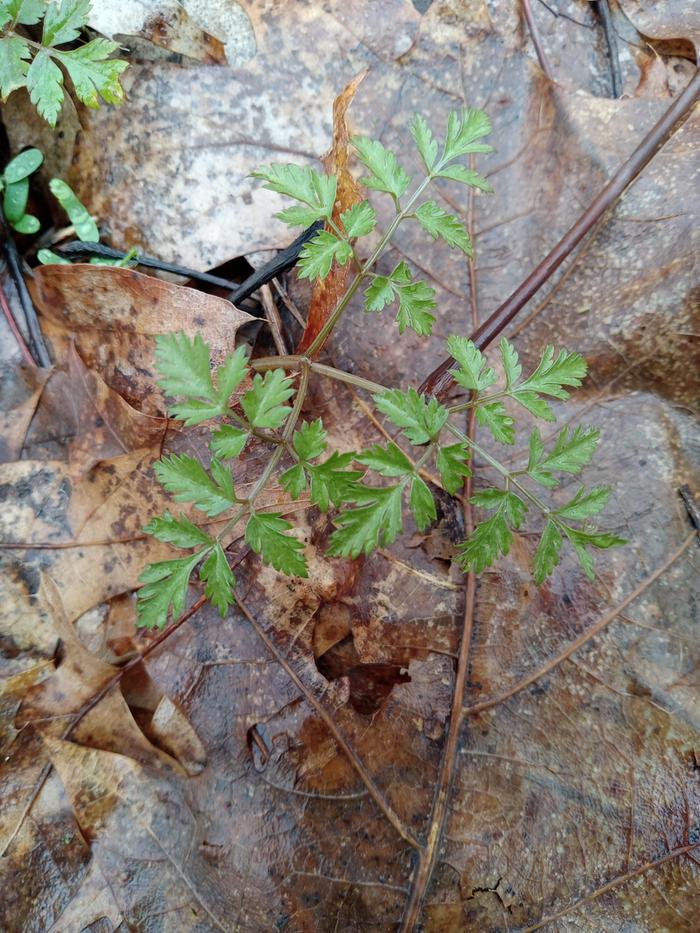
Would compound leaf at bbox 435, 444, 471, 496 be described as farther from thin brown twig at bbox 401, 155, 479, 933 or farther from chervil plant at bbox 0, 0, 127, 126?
chervil plant at bbox 0, 0, 127, 126

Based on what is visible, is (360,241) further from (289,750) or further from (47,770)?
(47,770)

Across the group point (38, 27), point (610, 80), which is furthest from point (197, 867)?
point (610, 80)

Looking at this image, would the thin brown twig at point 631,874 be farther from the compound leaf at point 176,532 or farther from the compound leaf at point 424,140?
the compound leaf at point 424,140

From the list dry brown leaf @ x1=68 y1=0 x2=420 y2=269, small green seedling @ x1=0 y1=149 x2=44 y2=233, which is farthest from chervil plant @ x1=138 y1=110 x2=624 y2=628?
small green seedling @ x1=0 y1=149 x2=44 y2=233

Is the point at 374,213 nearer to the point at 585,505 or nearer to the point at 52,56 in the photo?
the point at 585,505

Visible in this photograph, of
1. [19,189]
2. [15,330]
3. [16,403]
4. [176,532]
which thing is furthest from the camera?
[19,189]

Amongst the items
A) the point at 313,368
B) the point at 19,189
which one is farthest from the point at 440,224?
the point at 19,189

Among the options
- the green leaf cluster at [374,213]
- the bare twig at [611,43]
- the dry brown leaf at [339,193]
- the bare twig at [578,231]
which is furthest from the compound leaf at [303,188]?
the bare twig at [611,43]
